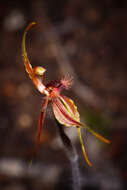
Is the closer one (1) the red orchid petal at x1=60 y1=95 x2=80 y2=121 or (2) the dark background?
(1) the red orchid petal at x1=60 y1=95 x2=80 y2=121

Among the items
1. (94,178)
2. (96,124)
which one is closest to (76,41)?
(96,124)

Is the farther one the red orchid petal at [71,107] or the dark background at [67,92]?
the dark background at [67,92]

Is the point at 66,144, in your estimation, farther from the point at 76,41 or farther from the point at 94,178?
the point at 76,41

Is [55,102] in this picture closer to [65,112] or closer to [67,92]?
[65,112]

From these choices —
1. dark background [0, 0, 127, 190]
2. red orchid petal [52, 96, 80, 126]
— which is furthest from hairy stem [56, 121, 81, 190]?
dark background [0, 0, 127, 190]

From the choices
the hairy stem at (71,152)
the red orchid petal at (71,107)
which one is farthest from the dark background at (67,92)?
the red orchid petal at (71,107)

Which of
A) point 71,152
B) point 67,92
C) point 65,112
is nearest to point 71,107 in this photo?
point 65,112

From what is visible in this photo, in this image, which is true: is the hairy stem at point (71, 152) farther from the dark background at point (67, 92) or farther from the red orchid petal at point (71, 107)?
the dark background at point (67, 92)

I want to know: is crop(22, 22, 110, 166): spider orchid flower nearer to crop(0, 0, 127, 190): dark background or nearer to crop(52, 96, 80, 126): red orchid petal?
crop(52, 96, 80, 126): red orchid petal
